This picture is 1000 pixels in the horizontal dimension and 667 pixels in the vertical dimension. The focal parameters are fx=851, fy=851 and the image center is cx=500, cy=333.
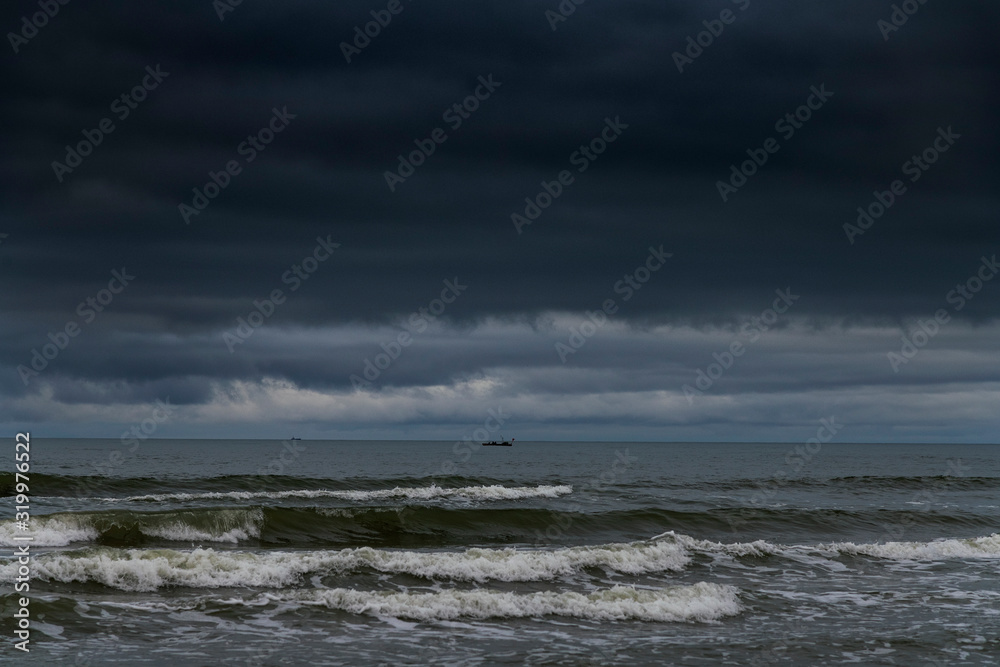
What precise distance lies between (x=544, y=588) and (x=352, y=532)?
14.5 meters

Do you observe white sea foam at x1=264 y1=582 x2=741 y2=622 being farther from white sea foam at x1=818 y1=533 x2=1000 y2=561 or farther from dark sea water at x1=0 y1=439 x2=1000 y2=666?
white sea foam at x1=818 y1=533 x2=1000 y2=561

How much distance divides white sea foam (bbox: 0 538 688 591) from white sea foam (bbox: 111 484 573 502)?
26.5 m

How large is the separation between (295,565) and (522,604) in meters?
7.08

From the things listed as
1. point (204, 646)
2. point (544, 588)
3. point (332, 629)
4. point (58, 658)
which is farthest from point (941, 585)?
point (58, 658)

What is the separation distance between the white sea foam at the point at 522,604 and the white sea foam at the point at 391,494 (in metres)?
31.8

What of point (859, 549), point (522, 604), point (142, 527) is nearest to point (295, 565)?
point (522, 604)

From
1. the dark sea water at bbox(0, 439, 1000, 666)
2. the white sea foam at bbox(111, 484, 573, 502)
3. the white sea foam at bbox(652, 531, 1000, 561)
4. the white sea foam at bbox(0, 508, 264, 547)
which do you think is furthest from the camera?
the white sea foam at bbox(111, 484, 573, 502)

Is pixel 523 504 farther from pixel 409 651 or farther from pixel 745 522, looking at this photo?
Answer: pixel 409 651

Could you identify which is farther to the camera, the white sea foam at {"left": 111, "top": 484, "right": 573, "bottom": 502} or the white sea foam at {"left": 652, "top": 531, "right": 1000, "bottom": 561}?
the white sea foam at {"left": 111, "top": 484, "right": 573, "bottom": 502}

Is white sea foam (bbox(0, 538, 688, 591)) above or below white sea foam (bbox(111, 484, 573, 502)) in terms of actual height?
above

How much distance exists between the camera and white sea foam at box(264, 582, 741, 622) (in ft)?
64.8

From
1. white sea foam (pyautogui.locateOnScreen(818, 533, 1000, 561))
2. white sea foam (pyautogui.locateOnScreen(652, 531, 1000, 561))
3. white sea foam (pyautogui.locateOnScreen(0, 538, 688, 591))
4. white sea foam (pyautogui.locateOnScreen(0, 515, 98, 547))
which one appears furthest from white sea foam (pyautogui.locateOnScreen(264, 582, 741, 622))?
white sea foam (pyautogui.locateOnScreen(0, 515, 98, 547))

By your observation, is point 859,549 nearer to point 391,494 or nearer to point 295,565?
point 295,565

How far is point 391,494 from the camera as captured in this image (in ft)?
181
